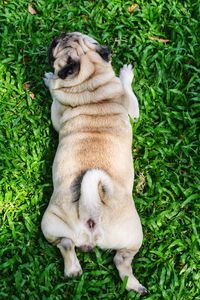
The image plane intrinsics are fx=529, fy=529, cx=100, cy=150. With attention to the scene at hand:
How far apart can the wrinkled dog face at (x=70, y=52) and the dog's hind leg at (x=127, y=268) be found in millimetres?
1828

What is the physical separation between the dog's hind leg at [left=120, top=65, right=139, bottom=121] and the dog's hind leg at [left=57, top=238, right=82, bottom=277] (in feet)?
5.28

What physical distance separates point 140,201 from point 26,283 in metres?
1.39

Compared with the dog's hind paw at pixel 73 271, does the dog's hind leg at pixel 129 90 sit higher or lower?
higher

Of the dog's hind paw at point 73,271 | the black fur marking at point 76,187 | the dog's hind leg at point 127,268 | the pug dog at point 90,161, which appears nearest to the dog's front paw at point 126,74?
the pug dog at point 90,161

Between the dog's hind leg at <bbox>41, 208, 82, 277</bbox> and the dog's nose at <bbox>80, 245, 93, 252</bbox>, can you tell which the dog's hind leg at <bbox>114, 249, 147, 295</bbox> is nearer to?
the dog's nose at <bbox>80, 245, 93, 252</bbox>

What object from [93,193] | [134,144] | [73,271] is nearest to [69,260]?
[73,271]

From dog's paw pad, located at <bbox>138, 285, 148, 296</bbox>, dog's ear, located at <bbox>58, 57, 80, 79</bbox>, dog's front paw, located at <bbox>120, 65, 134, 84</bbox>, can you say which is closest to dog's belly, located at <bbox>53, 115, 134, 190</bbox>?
dog's ear, located at <bbox>58, 57, 80, 79</bbox>

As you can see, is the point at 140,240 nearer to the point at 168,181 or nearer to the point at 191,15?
the point at 168,181

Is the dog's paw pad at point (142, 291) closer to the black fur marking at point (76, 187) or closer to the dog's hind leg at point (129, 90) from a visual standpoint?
the black fur marking at point (76, 187)

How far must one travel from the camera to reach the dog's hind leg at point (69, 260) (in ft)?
16.2

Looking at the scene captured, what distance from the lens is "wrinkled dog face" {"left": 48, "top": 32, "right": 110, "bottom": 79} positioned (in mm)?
5293

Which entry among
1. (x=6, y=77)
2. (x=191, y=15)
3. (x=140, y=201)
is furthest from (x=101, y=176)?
(x=191, y=15)

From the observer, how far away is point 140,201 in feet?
17.8

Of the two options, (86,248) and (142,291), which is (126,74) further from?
(142,291)
